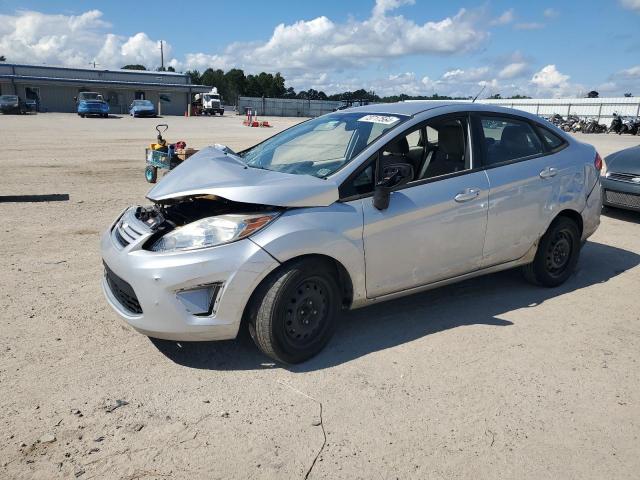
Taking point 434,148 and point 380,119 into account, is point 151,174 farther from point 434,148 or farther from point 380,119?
point 434,148

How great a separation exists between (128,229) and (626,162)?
25.5 ft

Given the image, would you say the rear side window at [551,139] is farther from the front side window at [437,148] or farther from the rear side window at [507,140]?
the front side window at [437,148]

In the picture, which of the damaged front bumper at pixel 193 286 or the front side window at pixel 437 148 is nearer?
the damaged front bumper at pixel 193 286

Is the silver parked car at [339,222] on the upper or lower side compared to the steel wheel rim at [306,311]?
upper

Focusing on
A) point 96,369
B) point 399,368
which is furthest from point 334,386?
point 96,369

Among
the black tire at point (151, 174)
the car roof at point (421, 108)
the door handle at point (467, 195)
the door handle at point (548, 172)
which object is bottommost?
the black tire at point (151, 174)

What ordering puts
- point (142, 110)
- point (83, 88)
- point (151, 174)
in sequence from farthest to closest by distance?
1. point (83, 88)
2. point (142, 110)
3. point (151, 174)

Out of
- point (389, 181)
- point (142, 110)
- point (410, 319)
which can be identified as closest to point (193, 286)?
point (389, 181)

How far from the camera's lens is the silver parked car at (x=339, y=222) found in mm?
3219

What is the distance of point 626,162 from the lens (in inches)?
323

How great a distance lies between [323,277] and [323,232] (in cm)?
32

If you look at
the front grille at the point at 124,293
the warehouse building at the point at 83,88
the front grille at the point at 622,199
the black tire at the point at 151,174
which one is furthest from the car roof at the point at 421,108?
the warehouse building at the point at 83,88

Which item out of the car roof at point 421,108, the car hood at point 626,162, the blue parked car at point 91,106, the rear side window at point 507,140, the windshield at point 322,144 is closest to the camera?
the windshield at point 322,144

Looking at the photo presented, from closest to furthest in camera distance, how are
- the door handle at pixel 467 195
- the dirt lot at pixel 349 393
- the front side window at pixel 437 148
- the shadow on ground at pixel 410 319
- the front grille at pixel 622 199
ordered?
the dirt lot at pixel 349 393, the shadow on ground at pixel 410 319, the door handle at pixel 467 195, the front side window at pixel 437 148, the front grille at pixel 622 199
